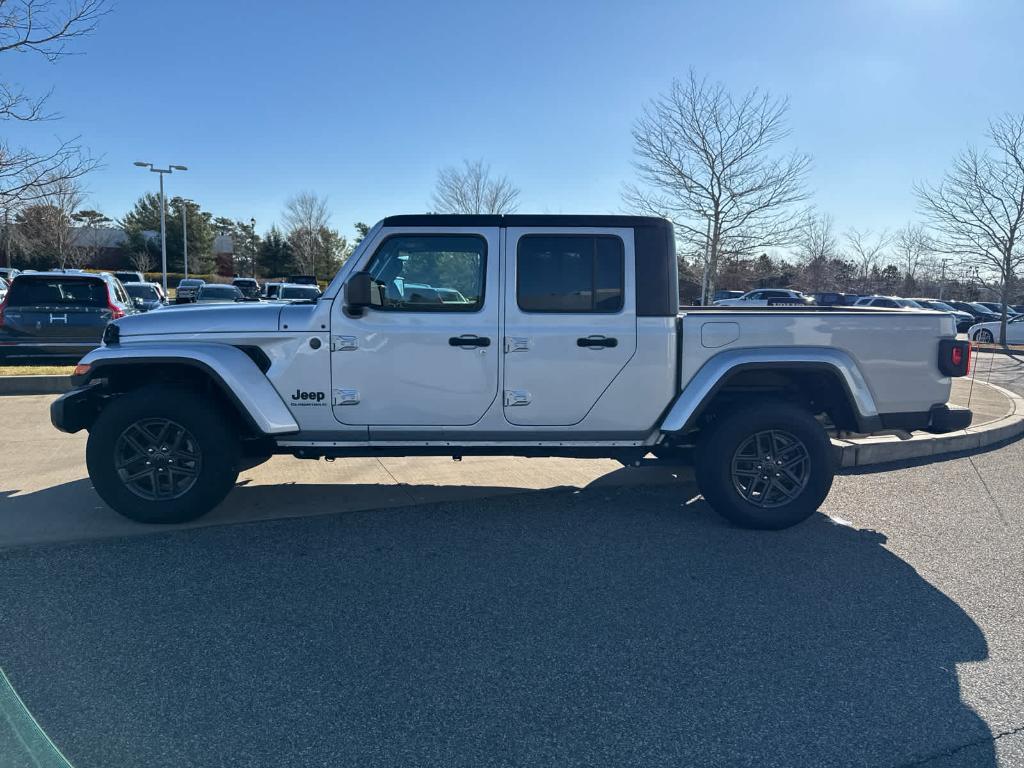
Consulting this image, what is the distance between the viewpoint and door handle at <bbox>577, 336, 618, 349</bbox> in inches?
198

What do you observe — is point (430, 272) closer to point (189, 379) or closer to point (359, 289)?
point (359, 289)

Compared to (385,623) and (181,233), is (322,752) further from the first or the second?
(181,233)

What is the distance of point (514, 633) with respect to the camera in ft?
11.8

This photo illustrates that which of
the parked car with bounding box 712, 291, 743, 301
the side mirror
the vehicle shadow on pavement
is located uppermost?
the parked car with bounding box 712, 291, 743, 301

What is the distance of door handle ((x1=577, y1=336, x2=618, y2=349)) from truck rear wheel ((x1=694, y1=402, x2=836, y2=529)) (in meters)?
1.00

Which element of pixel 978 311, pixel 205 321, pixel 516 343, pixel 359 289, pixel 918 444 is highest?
pixel 978 311

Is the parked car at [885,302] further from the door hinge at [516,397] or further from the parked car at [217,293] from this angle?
the door hinge at [516,397]

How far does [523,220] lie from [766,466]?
243 cm

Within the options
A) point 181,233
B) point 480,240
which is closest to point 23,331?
point 480,240

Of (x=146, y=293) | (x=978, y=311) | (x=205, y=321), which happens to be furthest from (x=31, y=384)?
(x=978, y=311)

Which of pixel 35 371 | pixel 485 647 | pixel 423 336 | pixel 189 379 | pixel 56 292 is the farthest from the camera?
pixel 56 292

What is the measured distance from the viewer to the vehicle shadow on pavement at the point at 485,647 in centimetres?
275

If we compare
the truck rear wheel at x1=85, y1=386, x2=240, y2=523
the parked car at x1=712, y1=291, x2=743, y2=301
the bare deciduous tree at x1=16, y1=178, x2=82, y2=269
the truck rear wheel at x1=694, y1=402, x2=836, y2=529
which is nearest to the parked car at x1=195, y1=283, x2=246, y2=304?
the bare deciduous tree at x1=16, y1=178, x2=82, y2=269

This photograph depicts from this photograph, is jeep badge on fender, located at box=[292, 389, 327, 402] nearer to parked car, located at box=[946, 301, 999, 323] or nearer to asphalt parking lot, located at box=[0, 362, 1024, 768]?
asphalt parking lot, located at box=[0, 362, 1024, 768]
